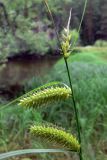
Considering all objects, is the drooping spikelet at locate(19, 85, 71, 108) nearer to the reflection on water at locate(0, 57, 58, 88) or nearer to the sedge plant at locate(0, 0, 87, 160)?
the sedge plant at locate(0, 0, 87, 160)

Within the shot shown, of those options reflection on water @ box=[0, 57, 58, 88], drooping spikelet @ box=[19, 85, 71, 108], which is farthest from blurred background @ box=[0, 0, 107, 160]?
drooping spikelet @ box=[19, 85, 71, 108]

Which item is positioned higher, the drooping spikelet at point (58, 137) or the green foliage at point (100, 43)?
the green foliage at point (100, 43)

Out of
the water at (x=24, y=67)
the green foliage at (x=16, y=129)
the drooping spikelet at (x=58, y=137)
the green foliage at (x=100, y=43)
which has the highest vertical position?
the green foliage at (x=100, y=43)

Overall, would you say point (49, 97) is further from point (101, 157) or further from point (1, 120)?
point (1, 120)

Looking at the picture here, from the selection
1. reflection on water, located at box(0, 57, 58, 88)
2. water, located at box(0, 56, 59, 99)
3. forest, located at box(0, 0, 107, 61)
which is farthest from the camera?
reflection on water, located at box(0, 57, 58, 88)

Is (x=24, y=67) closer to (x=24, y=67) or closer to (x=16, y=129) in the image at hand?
(x=24, y=67)

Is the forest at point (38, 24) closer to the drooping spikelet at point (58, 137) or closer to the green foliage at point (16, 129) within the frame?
the green foliage at point (16, 129)

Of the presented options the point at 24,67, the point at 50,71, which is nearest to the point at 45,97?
the point at 50,71

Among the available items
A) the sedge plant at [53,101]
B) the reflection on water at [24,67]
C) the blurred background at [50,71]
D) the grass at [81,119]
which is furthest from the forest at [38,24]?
the sedge plant at [53,101]
